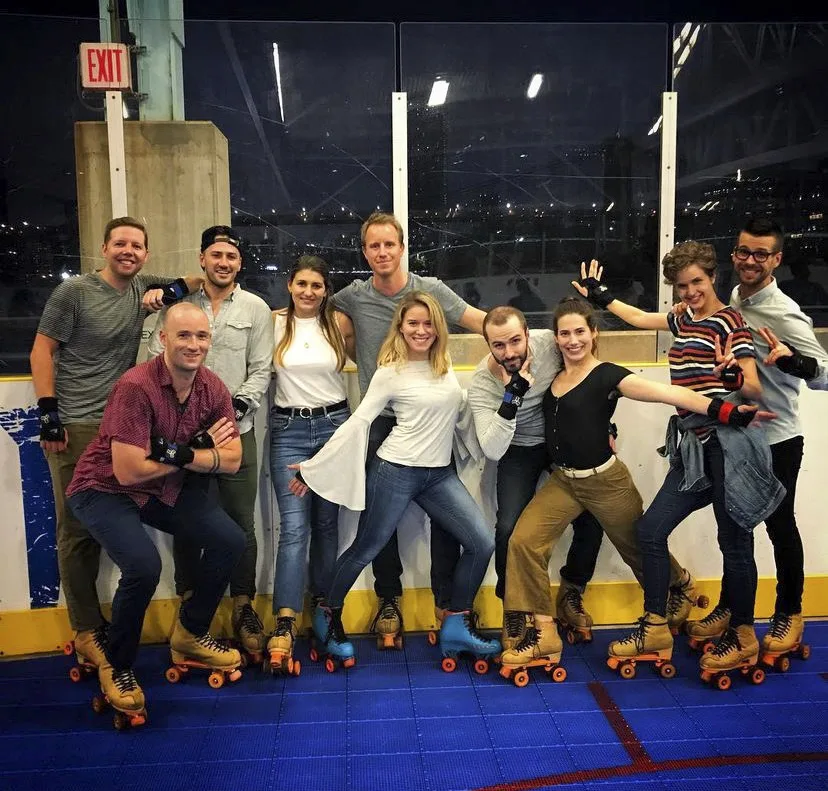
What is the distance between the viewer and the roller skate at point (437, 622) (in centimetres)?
316

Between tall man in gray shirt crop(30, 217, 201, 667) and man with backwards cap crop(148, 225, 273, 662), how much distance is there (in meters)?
0.13

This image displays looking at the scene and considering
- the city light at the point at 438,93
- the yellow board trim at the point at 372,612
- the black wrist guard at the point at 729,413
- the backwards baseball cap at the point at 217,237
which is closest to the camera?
the black wrist guard at the point at 729,413

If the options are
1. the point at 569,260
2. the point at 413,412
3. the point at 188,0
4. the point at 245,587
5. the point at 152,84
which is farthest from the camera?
the point at 188,0

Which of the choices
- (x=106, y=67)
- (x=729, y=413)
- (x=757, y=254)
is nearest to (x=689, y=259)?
(x=757, y=254)

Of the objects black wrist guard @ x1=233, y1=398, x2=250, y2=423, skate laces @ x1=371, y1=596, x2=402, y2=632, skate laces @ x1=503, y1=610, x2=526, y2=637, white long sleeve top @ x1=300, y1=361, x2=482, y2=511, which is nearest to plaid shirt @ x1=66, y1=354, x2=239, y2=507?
black wrist guard @ x1=233, y1=398, x2=250, y2=423

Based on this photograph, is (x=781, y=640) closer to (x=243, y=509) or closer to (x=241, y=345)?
(x=243, y=509)

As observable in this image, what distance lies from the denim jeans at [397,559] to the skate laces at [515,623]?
27 centimetres

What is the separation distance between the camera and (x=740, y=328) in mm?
2768

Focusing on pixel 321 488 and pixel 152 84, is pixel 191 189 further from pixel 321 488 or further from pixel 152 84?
pixel 321 488

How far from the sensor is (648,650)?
9.84 feet

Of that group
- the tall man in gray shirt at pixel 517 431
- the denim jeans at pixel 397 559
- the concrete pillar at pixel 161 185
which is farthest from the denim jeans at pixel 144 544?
the concrete pillar at pixel 161 185

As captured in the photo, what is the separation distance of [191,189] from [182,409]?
153cm

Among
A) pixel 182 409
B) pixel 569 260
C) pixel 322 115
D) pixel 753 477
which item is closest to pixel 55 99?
pixel 322 115

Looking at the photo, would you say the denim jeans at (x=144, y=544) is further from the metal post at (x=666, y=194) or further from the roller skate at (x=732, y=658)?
the metal post at (x=666, y=194)
